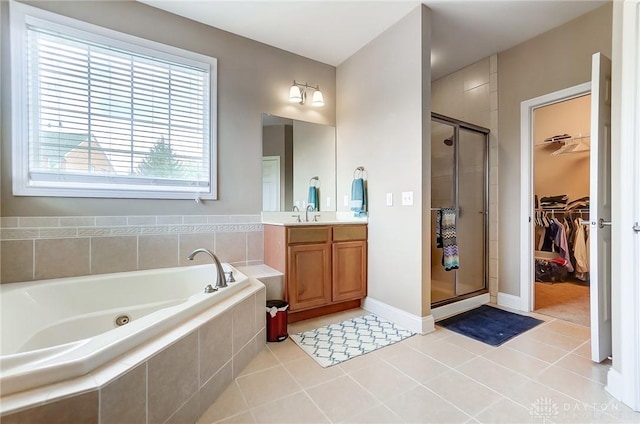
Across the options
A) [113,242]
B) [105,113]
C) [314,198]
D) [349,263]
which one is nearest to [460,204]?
[349,263]

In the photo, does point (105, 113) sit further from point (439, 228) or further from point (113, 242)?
point (439, 228)

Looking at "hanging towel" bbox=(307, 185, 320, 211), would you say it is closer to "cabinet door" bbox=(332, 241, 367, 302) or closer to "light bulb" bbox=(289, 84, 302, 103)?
"cabinet door" bbox=(332, 241, 367, 302)

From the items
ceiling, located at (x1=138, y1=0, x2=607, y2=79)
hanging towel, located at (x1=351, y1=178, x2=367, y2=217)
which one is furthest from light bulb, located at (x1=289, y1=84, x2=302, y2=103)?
hanging towel, located at (x1=351, y1=178, x2=367, y2=217)

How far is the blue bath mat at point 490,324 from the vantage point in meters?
2.27

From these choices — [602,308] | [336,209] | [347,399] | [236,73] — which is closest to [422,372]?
[347,399]

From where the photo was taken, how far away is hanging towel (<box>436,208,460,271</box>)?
282cm

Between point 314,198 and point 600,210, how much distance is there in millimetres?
2361

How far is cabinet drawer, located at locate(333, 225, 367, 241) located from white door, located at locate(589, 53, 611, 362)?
5.54 feet

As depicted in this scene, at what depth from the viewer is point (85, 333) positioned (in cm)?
187

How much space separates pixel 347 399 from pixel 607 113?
2.44 metres

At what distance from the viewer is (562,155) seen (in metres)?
4.32

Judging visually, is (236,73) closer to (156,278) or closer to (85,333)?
(156,278)

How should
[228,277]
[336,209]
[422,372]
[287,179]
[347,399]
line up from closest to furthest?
[347,399]
[422,372]
[228,277]
[287,179]
[336,209]

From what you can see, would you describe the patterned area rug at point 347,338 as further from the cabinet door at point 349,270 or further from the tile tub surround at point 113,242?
the tile tub surround at point 113,242
